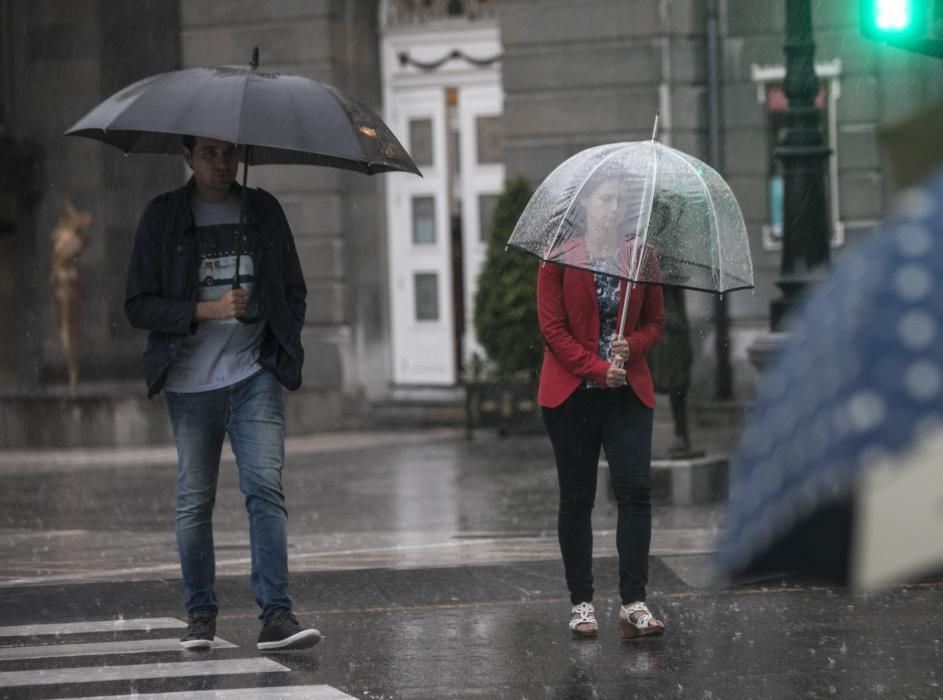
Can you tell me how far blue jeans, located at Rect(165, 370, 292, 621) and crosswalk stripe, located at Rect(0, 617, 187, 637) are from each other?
0.70 meters

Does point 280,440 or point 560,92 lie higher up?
point 560,92

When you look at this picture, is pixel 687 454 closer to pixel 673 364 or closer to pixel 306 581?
pixel 673 364

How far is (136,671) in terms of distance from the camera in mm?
6691

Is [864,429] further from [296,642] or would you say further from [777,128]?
[777,128]

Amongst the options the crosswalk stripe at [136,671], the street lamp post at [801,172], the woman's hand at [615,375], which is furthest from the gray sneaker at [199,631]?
the street lamp post at [801,172]

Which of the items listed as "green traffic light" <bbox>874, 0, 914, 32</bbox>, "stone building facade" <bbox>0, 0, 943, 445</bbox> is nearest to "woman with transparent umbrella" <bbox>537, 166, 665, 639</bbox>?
"green traffic light" <bbox>874, 0, 914, 32</bbox>

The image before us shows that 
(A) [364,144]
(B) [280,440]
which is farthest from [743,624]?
(A) [364,144]

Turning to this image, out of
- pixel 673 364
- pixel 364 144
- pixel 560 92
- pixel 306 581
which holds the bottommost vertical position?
→ pixel 306 581

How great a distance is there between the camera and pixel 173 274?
22.8 ft

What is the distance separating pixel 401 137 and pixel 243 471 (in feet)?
42.8

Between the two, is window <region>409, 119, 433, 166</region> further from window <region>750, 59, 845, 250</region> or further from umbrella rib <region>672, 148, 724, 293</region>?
umbrella rib <region>672, 148, 724, 293</region>

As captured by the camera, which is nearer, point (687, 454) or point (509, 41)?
point (687, 454)

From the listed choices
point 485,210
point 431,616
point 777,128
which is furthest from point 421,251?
point 431,616

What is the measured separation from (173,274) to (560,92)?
1174cm
